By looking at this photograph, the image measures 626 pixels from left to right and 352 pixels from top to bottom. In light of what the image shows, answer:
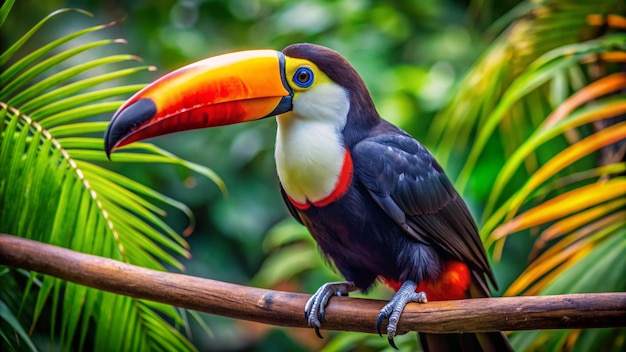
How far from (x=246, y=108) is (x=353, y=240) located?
0.41 m

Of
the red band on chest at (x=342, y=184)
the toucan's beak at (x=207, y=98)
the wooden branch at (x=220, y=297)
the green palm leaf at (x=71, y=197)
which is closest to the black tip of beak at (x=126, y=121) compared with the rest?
the toucan's beak at (x=207, y=98)

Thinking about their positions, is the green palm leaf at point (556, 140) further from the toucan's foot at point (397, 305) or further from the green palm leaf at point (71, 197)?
the green palm leaf at point (71, 197)

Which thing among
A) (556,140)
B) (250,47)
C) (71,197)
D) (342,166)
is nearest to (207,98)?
(342,166)

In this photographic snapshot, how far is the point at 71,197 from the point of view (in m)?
1.86

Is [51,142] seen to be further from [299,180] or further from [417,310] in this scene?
[417,310]

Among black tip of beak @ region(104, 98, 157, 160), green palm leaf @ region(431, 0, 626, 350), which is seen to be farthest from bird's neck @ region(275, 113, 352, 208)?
green palm leaf @ region(431, 0, 626, 350)

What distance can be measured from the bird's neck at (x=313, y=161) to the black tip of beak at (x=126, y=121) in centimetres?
35

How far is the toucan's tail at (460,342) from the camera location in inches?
74.2

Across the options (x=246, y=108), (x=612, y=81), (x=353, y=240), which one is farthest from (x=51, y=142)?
(x=612, y=81)

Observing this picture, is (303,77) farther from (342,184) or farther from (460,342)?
(460,342)

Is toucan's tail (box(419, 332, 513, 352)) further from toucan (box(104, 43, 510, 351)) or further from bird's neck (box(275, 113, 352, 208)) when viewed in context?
bird's neck (box(275, 113, 352, 208))

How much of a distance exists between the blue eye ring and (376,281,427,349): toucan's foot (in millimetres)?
532

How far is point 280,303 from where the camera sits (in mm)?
1717

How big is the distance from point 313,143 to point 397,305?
42 centimetres
